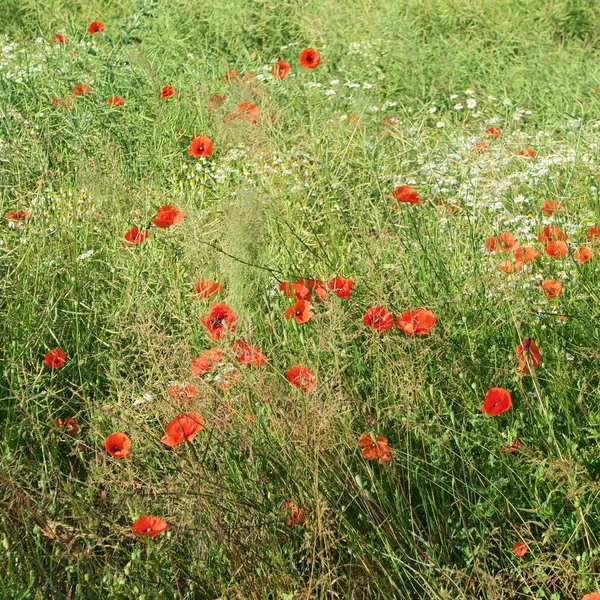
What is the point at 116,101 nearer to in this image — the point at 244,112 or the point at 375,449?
the point at 244,112

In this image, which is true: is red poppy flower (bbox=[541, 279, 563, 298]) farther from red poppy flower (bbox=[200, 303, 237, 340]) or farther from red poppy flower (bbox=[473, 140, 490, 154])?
red poppy flower (bbox=[473, 140, 490, 154])

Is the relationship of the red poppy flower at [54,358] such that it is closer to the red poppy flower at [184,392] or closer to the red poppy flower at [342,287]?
the red poppy flower at [184,392]

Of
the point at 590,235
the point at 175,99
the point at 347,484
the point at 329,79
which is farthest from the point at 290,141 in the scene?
the point at 347,484

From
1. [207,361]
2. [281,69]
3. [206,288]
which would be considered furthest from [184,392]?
[281,69]

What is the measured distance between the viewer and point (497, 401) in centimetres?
180

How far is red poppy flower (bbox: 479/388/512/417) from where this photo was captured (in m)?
1.79

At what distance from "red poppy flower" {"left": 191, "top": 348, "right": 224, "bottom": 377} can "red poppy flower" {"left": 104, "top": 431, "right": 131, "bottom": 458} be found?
199mm

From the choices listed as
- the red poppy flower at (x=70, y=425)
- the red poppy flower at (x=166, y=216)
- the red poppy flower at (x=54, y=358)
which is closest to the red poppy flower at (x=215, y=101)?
the red poppy flower at (x=166, y=216)

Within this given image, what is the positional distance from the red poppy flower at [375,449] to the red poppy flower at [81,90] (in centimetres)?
262

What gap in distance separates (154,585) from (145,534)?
0.16 meters

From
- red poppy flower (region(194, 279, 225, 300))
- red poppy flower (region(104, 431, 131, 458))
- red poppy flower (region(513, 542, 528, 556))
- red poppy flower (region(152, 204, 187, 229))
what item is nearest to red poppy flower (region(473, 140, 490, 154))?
red poppy flower (region(152, 204, 187, 229))

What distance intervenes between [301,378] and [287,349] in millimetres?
493

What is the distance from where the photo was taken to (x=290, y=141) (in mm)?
3975

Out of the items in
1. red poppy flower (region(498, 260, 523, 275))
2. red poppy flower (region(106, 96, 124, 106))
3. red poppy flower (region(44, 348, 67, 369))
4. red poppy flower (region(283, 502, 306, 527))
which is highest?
red poppy flower (region(498, 260, 523, 275))
